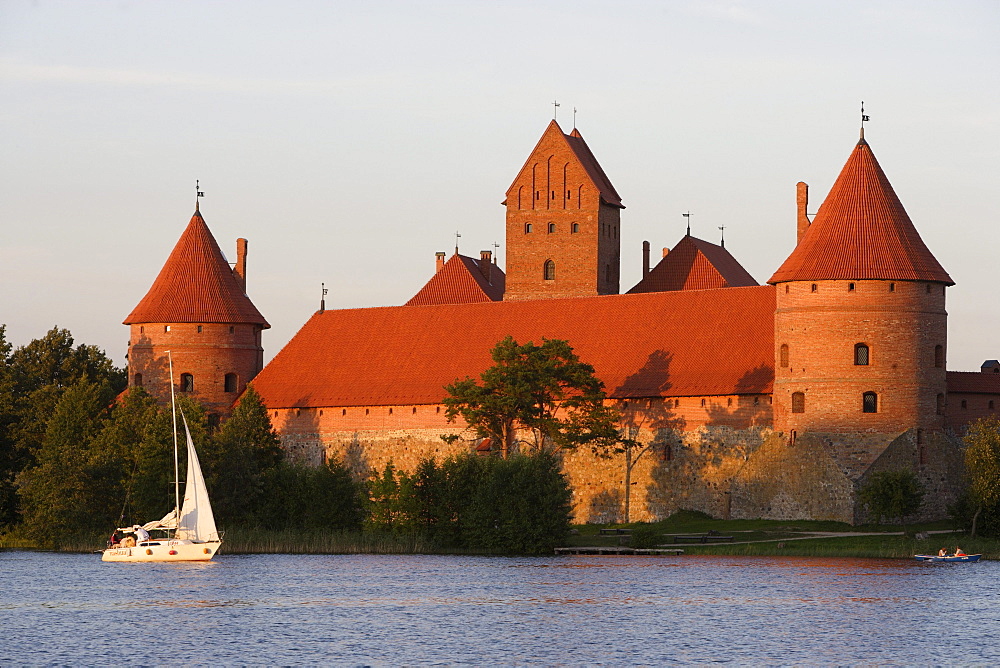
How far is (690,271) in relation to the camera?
64938 millimetres

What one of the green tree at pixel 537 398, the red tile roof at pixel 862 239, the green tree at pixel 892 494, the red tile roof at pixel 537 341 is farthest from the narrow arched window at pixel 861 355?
the green tree at pixel 537 398

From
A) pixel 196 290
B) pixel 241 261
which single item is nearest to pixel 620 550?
pixel 196 290

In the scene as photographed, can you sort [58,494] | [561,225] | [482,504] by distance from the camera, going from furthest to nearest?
[561,225] → [58,494] → [482,504]

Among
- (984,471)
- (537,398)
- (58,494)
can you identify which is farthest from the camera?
(537,398)

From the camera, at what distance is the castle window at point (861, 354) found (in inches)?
2025

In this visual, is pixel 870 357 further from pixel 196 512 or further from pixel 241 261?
pixel 241 261

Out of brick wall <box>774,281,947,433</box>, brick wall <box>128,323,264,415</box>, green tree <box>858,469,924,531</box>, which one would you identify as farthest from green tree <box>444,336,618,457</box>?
brick wall <box>128,323,264,415</box>

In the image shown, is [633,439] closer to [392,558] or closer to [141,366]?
[392,558]

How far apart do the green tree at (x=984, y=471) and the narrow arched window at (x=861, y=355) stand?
4134 millimetres

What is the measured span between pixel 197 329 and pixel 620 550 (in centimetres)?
2080

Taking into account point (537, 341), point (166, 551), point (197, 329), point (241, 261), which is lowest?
point (166, 551)

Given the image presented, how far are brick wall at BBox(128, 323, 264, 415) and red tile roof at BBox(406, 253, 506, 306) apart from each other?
7.83 metres

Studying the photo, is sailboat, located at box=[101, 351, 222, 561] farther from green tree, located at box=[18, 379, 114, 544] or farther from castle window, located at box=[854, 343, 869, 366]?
castle window, located at box=[854, 343, 869, 366]

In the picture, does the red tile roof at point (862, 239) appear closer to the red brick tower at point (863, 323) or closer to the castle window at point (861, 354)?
the red brick tower at point (863, 323)
